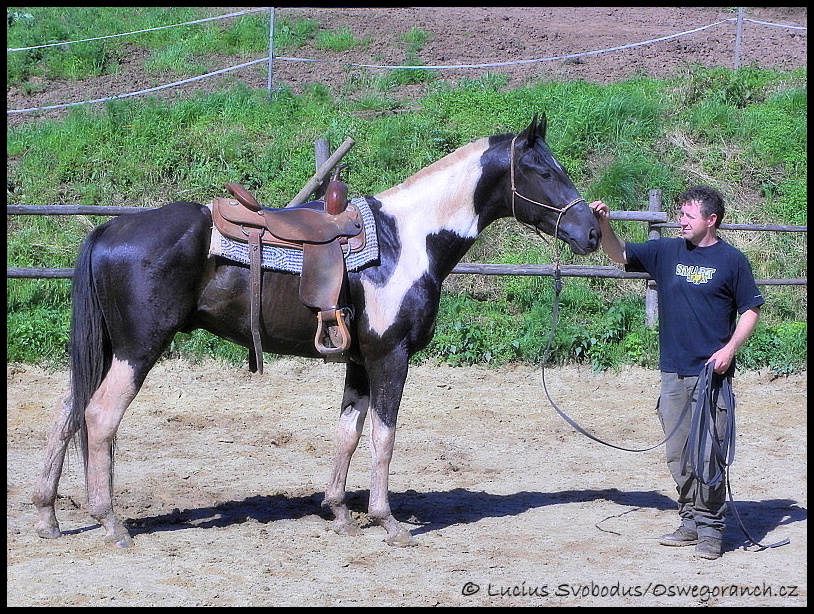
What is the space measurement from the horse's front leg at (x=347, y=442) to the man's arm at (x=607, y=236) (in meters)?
1.50

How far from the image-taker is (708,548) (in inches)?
172

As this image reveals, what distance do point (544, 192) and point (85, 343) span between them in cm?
249

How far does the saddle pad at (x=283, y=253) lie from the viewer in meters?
4.45

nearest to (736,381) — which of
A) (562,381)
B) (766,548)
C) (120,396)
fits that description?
(562,381)

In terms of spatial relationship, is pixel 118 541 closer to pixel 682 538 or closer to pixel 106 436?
pixel 106 436

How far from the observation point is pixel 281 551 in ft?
14.5

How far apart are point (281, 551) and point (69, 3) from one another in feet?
45.6

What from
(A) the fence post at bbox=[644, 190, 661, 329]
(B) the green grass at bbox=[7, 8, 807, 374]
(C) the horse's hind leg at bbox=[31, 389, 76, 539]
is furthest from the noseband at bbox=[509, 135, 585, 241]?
(A) the fence post at bbox=[644, 190, 661, 329]

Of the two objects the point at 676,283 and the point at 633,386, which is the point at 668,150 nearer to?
the point at 633,386

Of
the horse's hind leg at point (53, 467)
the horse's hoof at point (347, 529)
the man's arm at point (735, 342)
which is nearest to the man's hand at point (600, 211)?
the man's arm at point (735, 342)

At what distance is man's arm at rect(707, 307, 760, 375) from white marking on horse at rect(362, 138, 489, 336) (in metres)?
1.42

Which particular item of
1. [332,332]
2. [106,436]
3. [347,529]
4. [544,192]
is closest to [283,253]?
[332,332]

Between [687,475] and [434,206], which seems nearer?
[687,475]

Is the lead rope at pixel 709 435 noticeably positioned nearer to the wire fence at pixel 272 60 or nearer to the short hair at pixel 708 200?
the short hair at pixel 708 200
